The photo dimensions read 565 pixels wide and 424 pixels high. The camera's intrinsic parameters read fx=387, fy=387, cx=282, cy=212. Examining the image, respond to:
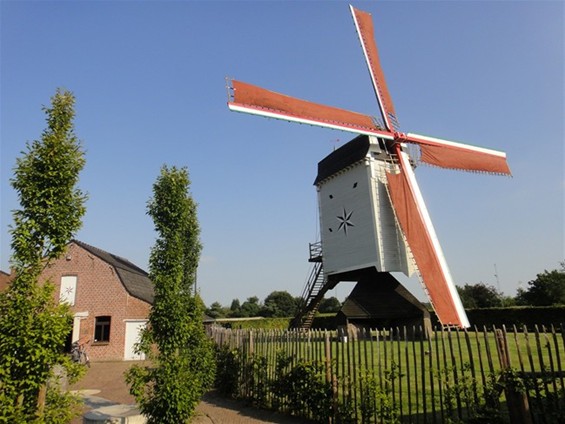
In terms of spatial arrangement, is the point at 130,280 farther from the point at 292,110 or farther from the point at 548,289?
the point at 548,289

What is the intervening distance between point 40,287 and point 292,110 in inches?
503

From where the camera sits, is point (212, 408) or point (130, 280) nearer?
point (212, 408)

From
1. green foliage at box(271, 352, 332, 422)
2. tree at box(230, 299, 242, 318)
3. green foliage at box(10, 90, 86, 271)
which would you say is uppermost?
green foliage at box(10, 90, 86, 271)

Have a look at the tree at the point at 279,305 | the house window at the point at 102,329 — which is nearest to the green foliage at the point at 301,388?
the house window at the point at 102,329

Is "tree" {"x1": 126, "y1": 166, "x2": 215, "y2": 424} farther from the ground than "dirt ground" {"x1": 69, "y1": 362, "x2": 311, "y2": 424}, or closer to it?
farther from the ground

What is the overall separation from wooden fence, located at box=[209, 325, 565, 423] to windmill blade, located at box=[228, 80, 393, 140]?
8.67 metres

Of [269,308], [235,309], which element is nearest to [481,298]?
[269,308]

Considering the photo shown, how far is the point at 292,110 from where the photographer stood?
16.6 metres

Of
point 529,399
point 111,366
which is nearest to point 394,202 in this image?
point 529,399

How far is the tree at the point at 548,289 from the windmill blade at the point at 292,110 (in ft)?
77.8

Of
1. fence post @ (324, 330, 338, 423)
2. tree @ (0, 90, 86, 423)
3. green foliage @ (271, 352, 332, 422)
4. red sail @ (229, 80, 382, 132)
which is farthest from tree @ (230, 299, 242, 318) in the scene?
tree @ (0, 90, 86, 423)

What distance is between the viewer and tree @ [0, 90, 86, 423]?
17.8 feet

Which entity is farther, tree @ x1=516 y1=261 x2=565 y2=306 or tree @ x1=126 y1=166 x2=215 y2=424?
tree @ x1=516 y1=261 x2=565 y2=306

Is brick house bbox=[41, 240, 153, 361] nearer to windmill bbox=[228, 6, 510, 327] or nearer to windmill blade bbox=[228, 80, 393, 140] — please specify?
windmill bbox=[228, 6, 510, 327]
